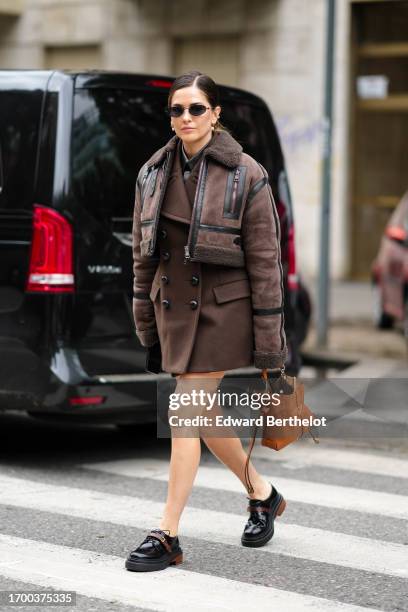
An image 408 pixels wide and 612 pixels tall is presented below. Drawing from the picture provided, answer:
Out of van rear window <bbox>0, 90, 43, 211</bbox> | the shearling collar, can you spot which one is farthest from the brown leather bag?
van rear window <bbox>0, 90, 43, 211</bbox>

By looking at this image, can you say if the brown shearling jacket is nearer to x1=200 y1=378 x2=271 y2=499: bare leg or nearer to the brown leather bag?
the brown leather bag

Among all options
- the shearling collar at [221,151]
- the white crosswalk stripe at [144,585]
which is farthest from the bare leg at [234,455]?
the shearling collar at [221,151]

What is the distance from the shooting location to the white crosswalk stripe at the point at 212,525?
5.37m

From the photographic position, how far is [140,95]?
718 centimetres

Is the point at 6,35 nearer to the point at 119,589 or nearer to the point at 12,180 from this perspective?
the point at 12,180

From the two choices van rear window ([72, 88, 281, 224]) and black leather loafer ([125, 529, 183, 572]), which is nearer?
black leather loafer ([125, 529, 183, 572])

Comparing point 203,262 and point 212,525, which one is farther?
point 212,525

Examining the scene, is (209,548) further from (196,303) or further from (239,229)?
(239,229)

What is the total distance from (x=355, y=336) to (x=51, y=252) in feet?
22.0

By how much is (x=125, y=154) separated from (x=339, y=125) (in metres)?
12.9

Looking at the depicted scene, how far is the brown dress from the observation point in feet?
16.9

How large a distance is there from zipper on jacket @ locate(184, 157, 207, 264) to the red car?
24.1 ft

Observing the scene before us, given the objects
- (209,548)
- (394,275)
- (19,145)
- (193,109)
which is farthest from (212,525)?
(394,275)

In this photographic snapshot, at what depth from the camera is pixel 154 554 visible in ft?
16.7
